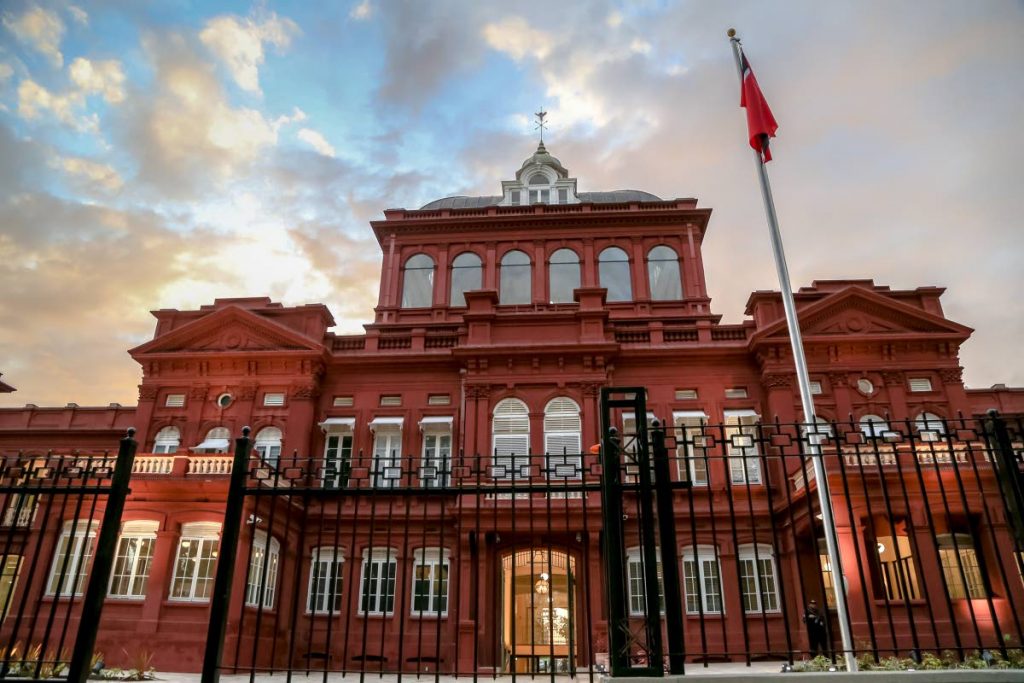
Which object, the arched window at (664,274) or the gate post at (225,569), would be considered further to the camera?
the arched window at (664,274)

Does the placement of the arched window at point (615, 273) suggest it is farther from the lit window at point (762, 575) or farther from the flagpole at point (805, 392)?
the flagpole at point (805, 392)

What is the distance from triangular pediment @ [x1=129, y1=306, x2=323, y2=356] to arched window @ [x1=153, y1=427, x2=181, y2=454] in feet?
8.68

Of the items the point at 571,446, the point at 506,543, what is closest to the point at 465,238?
the point at 571,446

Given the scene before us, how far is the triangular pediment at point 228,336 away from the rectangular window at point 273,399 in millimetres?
1495

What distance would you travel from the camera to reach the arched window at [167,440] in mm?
22469

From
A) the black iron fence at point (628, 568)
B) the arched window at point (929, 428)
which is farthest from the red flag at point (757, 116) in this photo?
the black iron fence at point (628, 568)

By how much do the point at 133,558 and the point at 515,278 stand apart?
51.2ft

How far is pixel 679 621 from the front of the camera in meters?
5.97

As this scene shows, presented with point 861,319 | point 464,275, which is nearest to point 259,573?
point 464,275

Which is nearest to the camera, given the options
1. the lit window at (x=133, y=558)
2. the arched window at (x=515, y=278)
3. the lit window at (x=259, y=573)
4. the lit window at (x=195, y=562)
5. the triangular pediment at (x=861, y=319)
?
the lit window at (x=195, y=562)

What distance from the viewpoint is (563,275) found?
27.2 metres

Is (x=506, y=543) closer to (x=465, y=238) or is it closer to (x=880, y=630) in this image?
(x=880, y=630)

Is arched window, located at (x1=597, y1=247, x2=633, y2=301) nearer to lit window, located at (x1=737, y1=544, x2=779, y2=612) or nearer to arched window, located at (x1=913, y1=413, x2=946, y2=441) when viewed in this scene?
lit window, located at (x1=737, y1=544, x2=779, y2=612)

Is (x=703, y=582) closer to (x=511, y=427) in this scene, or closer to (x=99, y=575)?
(x=511, y=427)
